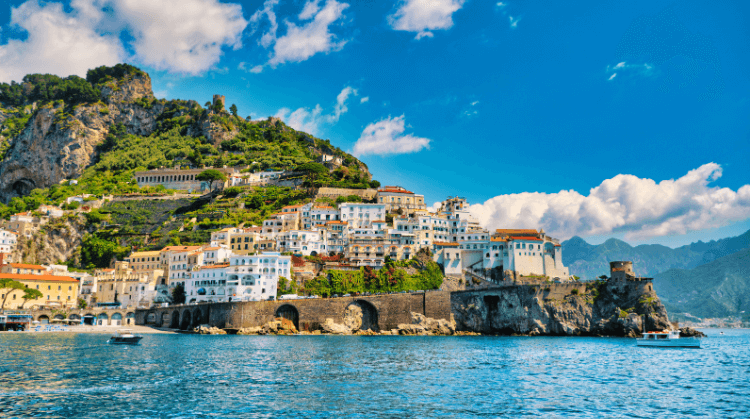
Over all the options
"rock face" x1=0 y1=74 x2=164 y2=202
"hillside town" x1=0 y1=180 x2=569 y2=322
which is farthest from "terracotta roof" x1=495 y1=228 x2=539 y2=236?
"rock face" x1=0 y1=74 x2=164 y2=202

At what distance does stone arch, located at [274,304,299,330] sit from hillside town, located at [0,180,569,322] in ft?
9.79

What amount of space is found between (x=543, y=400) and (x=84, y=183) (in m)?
113

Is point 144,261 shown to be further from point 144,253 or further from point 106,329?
point 106,329

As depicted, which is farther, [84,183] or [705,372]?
[84,183]

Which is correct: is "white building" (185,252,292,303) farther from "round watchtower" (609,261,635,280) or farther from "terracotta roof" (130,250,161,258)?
"round watchtower" (609,261,635,280)

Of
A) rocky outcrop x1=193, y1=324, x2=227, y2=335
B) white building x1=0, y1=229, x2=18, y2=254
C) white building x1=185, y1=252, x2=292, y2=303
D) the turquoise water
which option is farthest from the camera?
white building x1=0, y1=229, x2=18, y2=254

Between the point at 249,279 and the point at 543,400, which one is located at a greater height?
the point at 249,279

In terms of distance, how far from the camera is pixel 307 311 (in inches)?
2596

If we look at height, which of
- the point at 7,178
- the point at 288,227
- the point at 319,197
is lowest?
the point at 288,227

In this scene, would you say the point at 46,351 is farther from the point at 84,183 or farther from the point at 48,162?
the point at 48,162

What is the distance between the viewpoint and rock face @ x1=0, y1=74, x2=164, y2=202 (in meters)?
123

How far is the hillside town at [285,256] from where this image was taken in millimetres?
70688

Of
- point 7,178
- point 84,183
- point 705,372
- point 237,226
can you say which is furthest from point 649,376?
point 7,178

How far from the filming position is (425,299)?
69000mm
